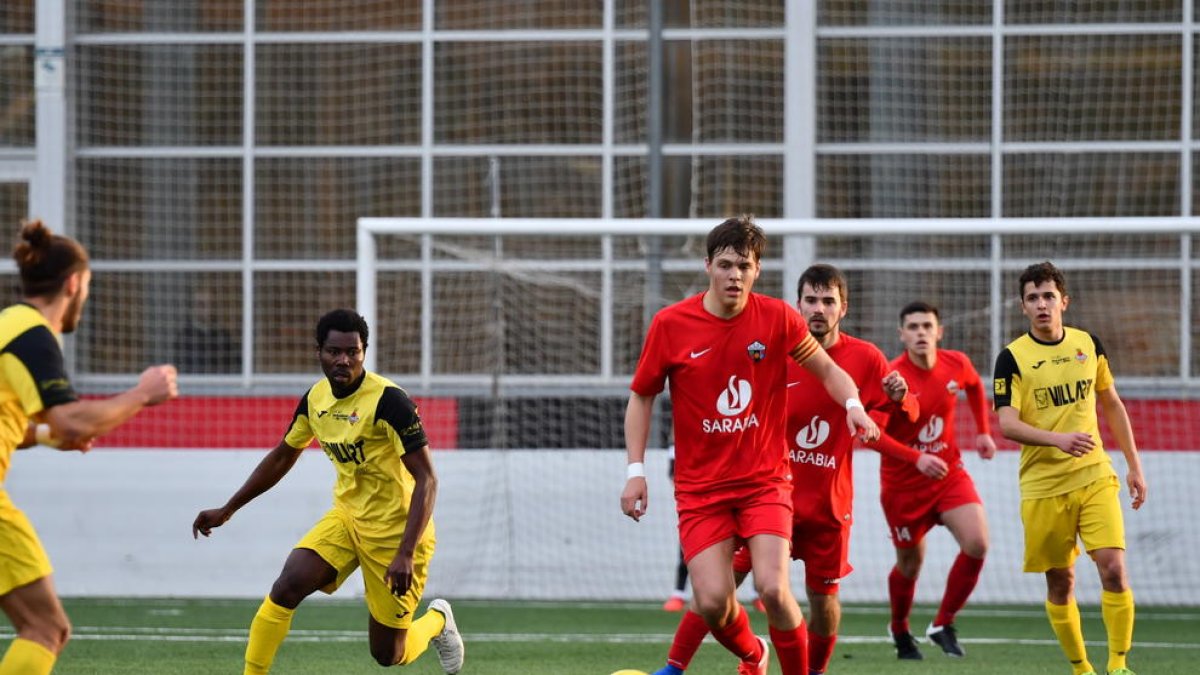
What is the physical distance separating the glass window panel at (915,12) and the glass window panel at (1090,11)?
0.27 m

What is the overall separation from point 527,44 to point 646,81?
3.80 ft

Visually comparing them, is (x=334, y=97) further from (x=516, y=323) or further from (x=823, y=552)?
(x=823, y=552)

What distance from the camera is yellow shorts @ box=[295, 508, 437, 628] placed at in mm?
7180

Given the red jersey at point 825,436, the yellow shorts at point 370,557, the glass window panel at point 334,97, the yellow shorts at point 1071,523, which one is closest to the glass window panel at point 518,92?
the glass window panel at point 334,97

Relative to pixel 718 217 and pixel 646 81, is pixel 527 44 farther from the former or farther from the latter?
pixel 718 217

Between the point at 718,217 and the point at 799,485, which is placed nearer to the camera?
the point at 799,485

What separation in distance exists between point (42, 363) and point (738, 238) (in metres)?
2.70

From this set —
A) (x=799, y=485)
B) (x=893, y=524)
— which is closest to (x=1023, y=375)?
(x=799, y=485)

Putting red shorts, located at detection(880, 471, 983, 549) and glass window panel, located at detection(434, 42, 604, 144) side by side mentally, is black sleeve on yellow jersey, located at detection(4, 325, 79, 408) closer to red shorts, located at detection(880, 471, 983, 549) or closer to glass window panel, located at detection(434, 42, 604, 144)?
red shorts, located at detection(880, 471, 983, 549)

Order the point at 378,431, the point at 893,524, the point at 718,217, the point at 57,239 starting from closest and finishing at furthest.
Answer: the point at 57,239 → the point at 378,431 → the point at 893,524 → the point at 718,217

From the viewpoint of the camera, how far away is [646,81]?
48.7 feet

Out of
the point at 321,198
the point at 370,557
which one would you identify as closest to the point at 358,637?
the point at 370,557

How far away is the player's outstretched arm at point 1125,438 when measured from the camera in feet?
26.7

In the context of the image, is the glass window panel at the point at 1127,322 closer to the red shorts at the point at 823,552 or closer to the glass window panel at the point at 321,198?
the glass window panel at the point at 321,198
